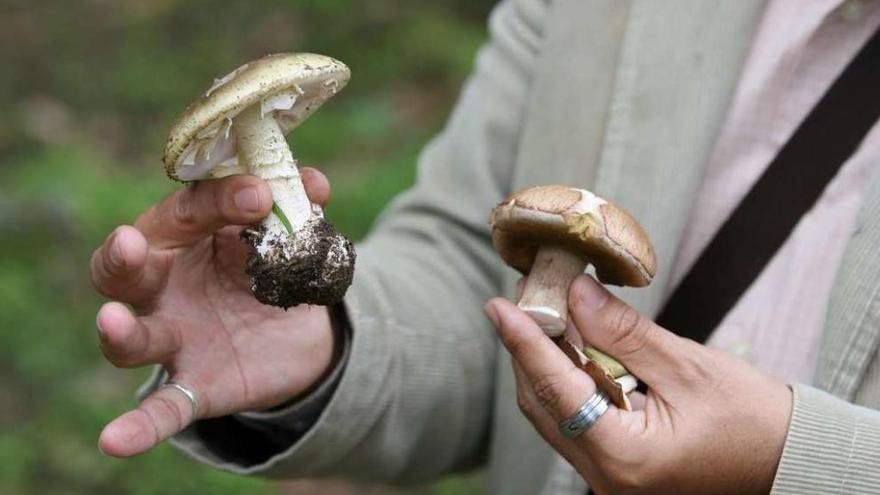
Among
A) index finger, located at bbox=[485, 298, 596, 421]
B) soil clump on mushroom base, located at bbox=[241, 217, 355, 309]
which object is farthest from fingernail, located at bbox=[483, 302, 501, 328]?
soil clump on mushroom base, located at bbox=[241, 217, 355, 309]

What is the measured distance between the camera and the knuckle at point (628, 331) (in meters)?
1.57

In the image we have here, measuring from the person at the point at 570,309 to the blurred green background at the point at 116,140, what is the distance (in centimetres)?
160

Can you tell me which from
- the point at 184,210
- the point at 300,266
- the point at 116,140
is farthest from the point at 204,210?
the point at 116,140

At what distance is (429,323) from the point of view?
2.23 meters

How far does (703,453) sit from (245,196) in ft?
2.36

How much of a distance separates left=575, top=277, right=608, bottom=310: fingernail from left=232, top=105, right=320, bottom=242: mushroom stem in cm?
41

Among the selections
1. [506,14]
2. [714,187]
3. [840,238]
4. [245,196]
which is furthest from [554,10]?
[245,196]

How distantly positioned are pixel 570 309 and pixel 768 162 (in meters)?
0.57

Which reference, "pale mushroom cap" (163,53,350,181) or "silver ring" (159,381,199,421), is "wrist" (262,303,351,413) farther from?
"pale mushroom cap" (163,53,350,181)

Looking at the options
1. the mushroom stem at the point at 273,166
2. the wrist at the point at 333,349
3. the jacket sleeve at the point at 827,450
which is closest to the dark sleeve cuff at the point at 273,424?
the wrist at the point at 333,349

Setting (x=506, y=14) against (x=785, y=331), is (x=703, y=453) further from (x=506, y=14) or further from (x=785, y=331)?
(x=506, y=14)

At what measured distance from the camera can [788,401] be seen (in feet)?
5.22

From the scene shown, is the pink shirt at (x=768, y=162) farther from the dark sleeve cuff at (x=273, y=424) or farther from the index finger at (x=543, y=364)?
the dark sleeve cuff at (x=273, y=424)

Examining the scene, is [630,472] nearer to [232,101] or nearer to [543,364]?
[543,364]
